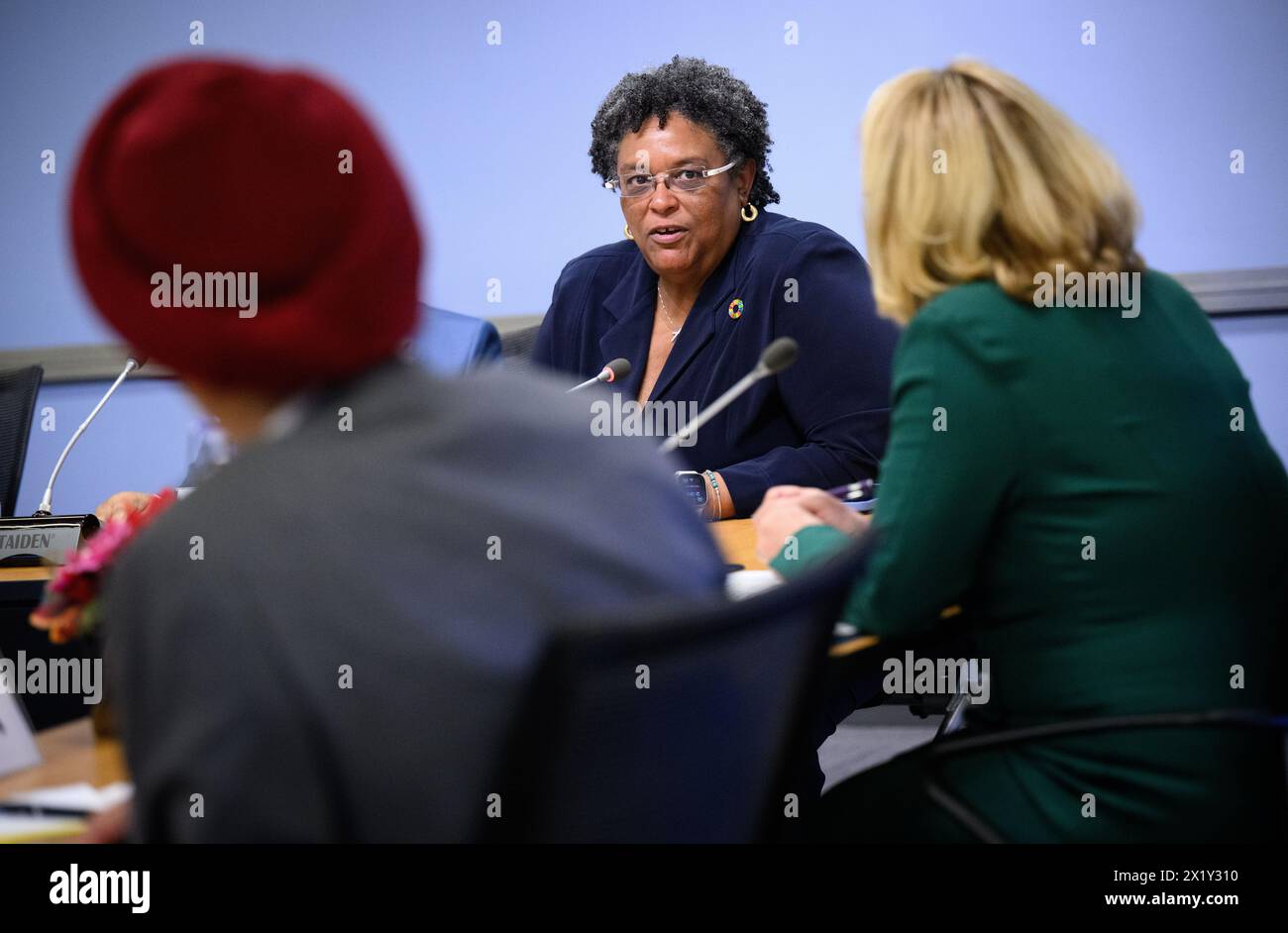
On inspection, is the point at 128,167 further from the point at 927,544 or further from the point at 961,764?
the point at 961,764

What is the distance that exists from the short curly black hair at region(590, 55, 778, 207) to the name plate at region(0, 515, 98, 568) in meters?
1.24

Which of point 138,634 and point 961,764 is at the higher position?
point 138,634

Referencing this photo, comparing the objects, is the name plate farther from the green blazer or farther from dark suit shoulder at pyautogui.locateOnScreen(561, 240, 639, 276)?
the green blazer

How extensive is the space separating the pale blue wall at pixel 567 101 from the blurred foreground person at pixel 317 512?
235 centimetres

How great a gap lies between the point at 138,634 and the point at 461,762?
0.60 ft

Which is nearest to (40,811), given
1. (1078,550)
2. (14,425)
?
(1078,550)

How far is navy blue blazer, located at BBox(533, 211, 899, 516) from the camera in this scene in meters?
2.03

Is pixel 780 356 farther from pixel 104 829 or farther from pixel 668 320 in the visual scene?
pixel 104 829

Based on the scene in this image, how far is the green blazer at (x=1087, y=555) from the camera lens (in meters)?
1.08

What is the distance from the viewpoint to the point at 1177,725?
1015 millimetres

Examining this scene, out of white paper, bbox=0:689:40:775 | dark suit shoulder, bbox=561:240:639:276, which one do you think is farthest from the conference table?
dark suit shoulder, bbox=561:240:639:276

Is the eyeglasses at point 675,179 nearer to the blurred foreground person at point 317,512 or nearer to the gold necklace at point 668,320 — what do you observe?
the gold necklace at point 668,320

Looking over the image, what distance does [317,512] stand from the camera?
647 millimetres

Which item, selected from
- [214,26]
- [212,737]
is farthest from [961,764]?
[214,26]
